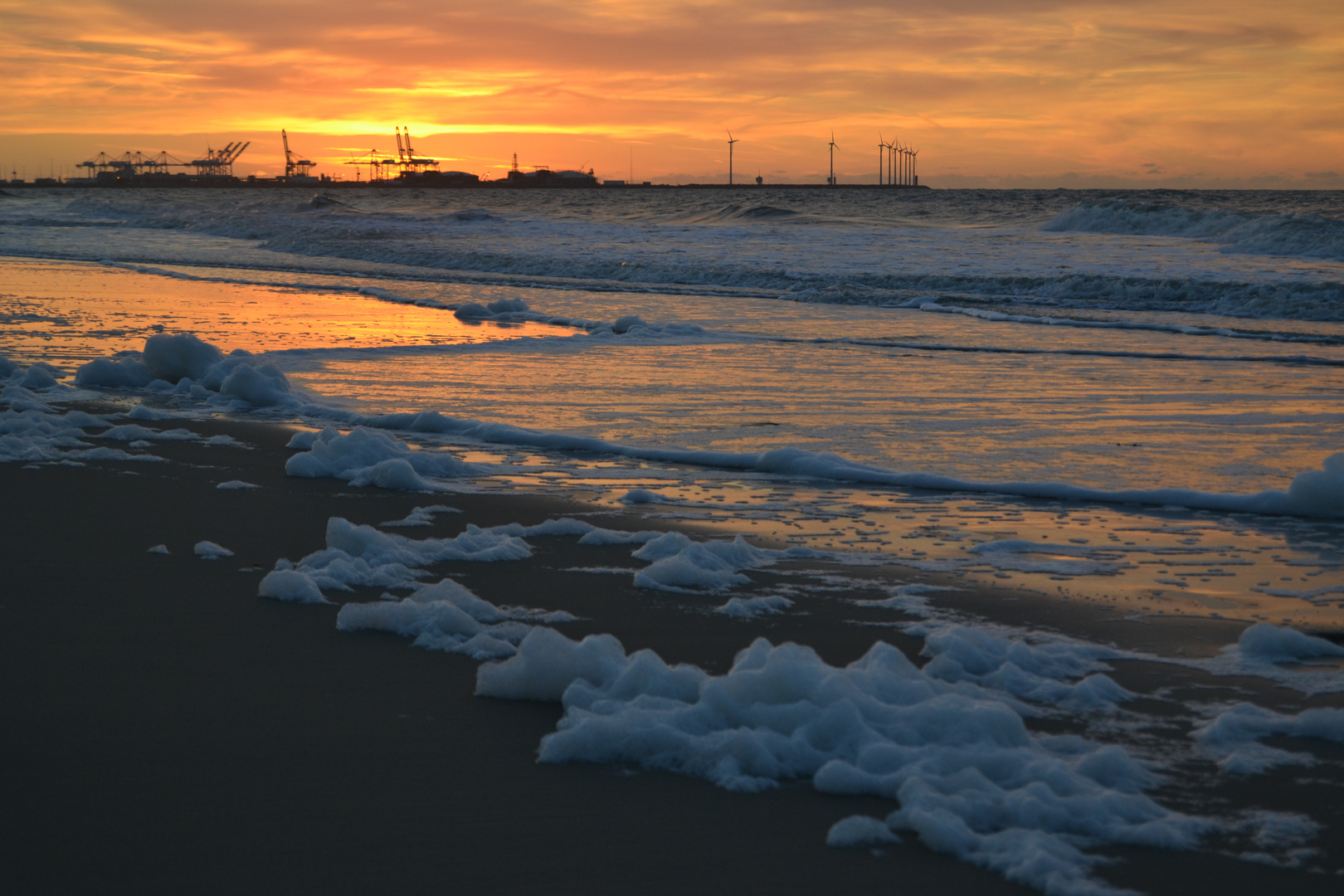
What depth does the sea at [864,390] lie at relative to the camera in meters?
4.39

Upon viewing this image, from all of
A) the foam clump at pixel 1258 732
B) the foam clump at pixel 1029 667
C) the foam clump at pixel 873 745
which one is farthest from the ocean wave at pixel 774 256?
the foam clump at pixel 873 745

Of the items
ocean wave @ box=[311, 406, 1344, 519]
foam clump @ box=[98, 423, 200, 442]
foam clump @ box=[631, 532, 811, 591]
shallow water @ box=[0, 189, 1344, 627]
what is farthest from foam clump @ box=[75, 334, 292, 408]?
foam clump @ box=[631, 532, 811, 591]

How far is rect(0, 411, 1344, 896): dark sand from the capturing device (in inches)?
79.2

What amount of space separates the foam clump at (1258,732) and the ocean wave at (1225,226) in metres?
24.4

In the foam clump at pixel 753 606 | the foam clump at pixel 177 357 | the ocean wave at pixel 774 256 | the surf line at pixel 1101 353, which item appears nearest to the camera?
the foam clump at pixel 753 606

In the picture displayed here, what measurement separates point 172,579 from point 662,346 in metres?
7.32

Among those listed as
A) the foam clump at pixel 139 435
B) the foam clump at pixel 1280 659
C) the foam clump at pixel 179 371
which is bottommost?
the foam clump at pixel 1280 659

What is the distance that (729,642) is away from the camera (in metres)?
3.23

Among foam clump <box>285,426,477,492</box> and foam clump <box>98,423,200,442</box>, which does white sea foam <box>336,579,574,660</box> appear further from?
foam clump <box>98,423,200,442</box>

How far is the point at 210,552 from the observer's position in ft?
13.2

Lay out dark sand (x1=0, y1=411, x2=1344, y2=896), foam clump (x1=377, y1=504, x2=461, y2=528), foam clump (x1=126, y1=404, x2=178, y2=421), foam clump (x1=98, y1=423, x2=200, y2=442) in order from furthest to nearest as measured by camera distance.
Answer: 1. foam clump (x1=126, y1=404, x2=178, y2=421)
2. foam clump (x1=98, y1=423, x2=200, y2=442)
3. foam clump (x1=377, y1=504, x2=461, y2=528)
4. dark sand (x1=0, y1=411, x2=1344, y2=896)

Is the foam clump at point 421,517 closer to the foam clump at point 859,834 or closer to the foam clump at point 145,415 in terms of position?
the foam clump at point 859,834

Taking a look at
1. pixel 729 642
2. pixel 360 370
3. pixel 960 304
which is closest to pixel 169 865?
pixel 729 642

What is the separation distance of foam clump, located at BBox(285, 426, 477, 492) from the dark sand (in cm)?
127
